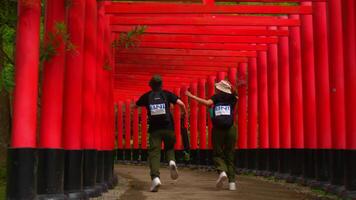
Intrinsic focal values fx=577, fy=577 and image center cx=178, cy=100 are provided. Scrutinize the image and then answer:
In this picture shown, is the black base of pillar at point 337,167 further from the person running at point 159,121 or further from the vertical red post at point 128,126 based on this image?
the vertical red post at point 128,126

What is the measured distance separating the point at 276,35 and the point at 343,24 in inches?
201

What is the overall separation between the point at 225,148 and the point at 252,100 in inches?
305

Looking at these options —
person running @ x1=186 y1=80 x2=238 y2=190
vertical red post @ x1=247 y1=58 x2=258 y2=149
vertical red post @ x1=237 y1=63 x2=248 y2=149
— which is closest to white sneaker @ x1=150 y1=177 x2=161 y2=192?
person running @ x1=186 y1=80 x2=238 y2=190

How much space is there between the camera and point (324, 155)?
33.6ft

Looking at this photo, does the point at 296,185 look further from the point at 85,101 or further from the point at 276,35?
the point at 85,101

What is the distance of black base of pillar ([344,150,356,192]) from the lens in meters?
8.20

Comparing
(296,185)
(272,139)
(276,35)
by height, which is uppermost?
(276,35)

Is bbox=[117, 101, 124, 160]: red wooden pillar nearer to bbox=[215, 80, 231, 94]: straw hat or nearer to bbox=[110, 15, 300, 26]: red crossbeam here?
bbox=[110, 15, 300, 26]: red crossbeam

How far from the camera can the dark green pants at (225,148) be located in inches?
371

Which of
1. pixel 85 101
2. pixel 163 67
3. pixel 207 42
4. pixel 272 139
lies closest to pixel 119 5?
pixel 85 101

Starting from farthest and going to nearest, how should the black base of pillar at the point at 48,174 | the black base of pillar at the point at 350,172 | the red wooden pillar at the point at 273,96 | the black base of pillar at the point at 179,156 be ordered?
the black base of pillar at the point at 179,156, the red wooden pillar at the point at 273,96, the black base of pillar at the point at 350,172, the black base of pillar at the point at 48,174

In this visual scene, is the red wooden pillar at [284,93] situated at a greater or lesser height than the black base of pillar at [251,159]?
greater

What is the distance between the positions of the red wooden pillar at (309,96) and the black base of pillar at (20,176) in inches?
246

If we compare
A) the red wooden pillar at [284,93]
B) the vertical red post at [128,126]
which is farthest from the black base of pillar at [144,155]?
the red wooden pillar at [284,93]
